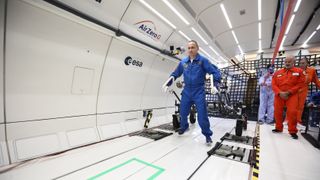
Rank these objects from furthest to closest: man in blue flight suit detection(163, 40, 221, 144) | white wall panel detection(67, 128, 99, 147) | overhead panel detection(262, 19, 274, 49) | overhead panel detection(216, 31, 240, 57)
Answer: overhead panel detection(216, 31, 240, 57), overhead panel detection(262, 19, 274, 49), man in blue flight suit detection(163, 40, 221, 144), white wall panel detection(67, 128, 99, 147)

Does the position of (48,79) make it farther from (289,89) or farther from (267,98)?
Result: (267,98)

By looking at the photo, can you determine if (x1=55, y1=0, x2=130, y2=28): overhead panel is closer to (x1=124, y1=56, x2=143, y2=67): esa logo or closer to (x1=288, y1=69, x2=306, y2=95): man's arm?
(x1=124, y1=56, x2=143, y2=67): esa logo

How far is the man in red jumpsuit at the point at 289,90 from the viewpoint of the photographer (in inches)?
143

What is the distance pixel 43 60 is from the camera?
237 cm

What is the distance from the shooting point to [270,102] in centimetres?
554

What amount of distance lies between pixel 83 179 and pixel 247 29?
687cm

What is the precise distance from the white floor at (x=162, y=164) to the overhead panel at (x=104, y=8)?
2.39 metres

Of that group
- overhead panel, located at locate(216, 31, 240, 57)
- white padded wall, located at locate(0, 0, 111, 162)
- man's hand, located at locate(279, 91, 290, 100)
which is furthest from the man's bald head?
white padded wall, located at locate(0, 0, 111, 162)

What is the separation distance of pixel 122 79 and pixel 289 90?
4.25 meters

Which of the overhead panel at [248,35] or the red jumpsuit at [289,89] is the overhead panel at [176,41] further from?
the red jumpsuit at [289,89]

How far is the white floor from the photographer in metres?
1.90

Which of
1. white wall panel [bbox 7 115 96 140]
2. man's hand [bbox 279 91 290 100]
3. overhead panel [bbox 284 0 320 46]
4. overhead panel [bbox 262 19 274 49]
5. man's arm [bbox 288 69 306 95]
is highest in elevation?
overhead panel [bbox 284 0 320 46]

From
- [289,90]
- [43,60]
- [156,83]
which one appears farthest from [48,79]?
[289,90]

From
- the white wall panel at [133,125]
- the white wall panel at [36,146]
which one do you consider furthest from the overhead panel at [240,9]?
the white wall panel at [36,146]
